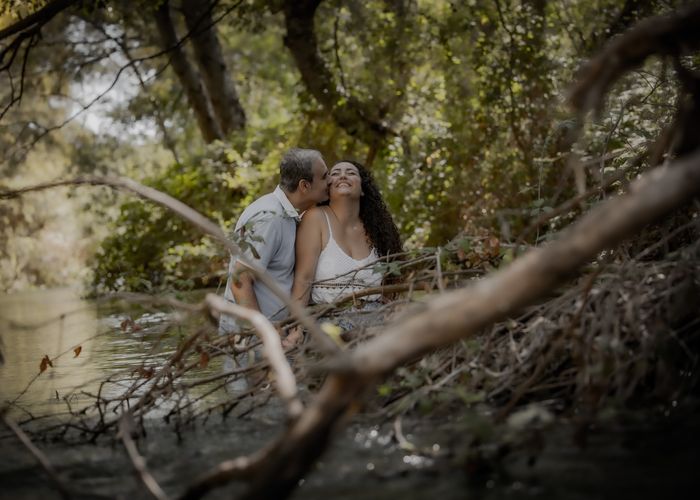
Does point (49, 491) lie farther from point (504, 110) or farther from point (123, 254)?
point (123, 254)

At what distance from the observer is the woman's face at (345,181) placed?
695 centimetres

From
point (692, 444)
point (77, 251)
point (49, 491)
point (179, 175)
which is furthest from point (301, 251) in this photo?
point (77, 251)

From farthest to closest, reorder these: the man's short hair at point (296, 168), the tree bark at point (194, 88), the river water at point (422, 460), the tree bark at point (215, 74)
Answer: the tree bark at point (194, 88)
the tree bark at point (215, 74)
the man's short hair at point (296, 168)
the river water at point (422, 460)

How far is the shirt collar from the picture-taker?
6783 millimetres

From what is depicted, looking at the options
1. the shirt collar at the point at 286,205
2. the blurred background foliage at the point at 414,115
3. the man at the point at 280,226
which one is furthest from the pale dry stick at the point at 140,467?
the blurred background foliage at the point at 414,115

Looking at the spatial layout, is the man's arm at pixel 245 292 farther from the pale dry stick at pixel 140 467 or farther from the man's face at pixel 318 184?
the pale dry stick at pixel 140 467

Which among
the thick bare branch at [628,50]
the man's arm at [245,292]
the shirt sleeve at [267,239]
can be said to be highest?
the shirt sleeve at [267,239]

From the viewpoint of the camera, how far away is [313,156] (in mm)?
6949

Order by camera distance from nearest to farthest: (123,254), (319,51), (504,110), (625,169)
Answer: (625,169)
(504,110)
(319,51)
(123,254)

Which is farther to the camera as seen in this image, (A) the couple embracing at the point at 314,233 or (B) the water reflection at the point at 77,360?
(A) the couple embracing at the point at 314,233

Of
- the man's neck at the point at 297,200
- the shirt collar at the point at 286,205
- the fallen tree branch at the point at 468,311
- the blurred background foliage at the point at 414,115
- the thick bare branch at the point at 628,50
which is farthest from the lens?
the blurred background foliage at the point at 414,115

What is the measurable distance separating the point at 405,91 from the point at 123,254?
782cm

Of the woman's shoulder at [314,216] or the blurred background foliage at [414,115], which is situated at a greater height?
the blurred background foliage at [414,115]

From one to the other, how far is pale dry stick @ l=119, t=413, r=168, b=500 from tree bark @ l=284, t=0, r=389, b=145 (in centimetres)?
1022
